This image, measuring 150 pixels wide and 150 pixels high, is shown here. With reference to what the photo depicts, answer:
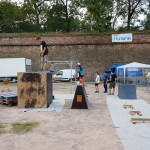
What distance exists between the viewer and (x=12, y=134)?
24.2 feet

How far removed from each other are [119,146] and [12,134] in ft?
9.65

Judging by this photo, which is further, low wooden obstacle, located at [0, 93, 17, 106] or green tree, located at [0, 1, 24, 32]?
green tree, located at [0, 1, 24, 32]

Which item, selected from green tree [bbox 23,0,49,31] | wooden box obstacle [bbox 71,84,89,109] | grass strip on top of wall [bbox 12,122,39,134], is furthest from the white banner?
grass strip on top of wall [bbox 12,122,39,134]

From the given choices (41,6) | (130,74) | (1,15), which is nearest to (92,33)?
(130,74)

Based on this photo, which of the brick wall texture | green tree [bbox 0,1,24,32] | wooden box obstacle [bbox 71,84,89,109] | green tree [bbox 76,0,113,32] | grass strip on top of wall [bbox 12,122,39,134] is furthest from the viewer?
green tree [bbox 0,1,24,32]

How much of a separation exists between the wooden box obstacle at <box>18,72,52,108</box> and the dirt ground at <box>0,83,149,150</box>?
940 millimetres

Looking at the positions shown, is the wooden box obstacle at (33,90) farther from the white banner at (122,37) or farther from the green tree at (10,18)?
the green tree at (10,18)

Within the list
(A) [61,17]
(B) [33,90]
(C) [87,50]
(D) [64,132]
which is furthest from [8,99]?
(A) [61,17]

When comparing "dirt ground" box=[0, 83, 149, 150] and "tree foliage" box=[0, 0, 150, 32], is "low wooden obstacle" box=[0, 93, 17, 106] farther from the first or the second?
"tree foliage" box=[0, 0, 150, 32]

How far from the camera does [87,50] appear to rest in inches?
1431

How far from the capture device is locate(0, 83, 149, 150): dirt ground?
6348 mm

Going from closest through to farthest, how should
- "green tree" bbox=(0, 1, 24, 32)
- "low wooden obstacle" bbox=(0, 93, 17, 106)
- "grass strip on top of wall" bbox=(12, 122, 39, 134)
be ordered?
"grass strip on top of wall" bbox=(12, 122, 39, 134) < "low wooden obstacle" bbox=(0, 93, 17, 106) < "green tree" bbox=(0, 1, 24, 32)

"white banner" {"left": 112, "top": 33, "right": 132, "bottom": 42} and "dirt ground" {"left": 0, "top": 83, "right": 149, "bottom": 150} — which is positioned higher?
"white banner" {"left": 112, "top": 33, "right": 132, "bottom": 42}

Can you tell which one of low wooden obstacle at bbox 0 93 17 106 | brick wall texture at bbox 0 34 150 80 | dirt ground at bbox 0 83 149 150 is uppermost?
brick wall texture at bbox 0 34 150 80
